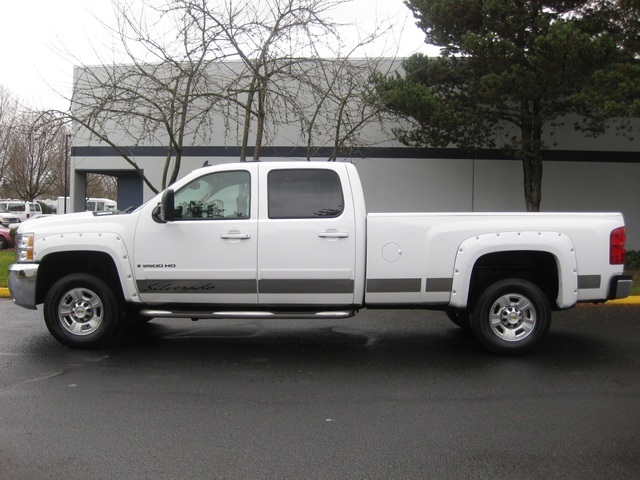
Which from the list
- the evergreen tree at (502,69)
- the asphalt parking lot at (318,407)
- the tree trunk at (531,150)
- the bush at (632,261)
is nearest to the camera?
the asphalt parking lot at (318,407)

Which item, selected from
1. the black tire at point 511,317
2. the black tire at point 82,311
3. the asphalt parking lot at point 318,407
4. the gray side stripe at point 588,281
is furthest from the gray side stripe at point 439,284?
the black tire at point 82,311

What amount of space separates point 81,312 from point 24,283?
671 mm

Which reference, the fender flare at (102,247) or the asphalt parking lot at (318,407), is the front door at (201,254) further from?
the asphalt parking lot at (318,407)

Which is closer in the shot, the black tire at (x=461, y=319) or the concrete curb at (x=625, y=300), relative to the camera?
the black tire at (x=461, y=319)

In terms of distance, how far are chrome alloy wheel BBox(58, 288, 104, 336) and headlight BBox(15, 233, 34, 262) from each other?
0.58 m

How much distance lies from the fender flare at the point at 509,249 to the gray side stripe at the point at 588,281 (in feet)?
0.25

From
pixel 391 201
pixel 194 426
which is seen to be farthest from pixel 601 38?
pixel 194 426

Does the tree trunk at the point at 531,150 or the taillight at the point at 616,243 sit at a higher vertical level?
the tree trunk at the point at 531,150

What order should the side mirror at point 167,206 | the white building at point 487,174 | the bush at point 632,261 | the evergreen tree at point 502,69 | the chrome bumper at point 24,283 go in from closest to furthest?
the side mirror at point 167,206 < the chrome bumper at point 24,283 < the evergreen tree at point 502,69 < the bush at point 632,261 < the white building at point 487,174

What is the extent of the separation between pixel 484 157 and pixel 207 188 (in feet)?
39.4

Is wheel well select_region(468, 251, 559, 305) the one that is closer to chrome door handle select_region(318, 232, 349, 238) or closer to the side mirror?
chrome door handle select_region(318, 232, 349, 238)

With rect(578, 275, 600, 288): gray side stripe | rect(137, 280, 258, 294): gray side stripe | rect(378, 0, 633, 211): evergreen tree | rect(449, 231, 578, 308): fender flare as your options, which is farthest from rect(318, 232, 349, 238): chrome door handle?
rect(378, 0, 633, 211): evergreen tree

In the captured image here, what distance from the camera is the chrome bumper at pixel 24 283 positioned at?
654 cm

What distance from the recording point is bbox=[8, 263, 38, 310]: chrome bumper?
6.54 m
